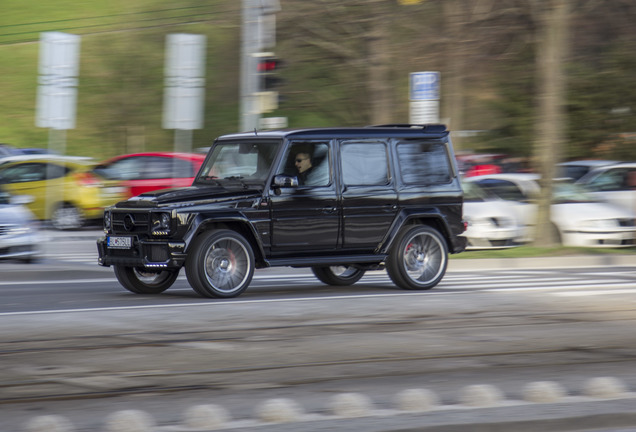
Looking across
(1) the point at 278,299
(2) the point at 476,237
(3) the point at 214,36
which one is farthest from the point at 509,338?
(3) the point at 214,36

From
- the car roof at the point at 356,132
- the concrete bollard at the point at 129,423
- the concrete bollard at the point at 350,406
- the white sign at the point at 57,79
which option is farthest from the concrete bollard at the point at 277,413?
the white sign at the point at 57,79

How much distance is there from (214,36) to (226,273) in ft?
168

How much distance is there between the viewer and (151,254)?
38.1ft

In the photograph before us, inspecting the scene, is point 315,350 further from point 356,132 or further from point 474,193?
point 474,193

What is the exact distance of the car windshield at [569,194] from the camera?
2112 centimetres

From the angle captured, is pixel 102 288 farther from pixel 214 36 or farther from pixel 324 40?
pixel 214 36

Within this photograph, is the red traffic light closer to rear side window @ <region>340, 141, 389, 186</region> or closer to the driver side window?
rear side window @ <region>340, 141, 389, 186</region>

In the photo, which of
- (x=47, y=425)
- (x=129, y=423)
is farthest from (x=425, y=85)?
(x=47, y=425)

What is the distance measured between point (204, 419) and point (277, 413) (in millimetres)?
387

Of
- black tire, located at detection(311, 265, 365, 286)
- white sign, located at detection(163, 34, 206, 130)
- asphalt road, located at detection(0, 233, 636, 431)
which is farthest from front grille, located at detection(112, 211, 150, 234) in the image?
white sign, located at detection(163, 34, 206, 130)

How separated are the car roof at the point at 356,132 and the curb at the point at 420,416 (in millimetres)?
6692

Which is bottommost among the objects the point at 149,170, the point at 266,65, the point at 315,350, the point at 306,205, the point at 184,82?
the point at 315,350

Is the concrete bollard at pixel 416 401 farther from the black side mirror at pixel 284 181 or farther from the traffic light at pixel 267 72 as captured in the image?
the traffic light at pixel 267 72

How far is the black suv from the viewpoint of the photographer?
11.6 metres
